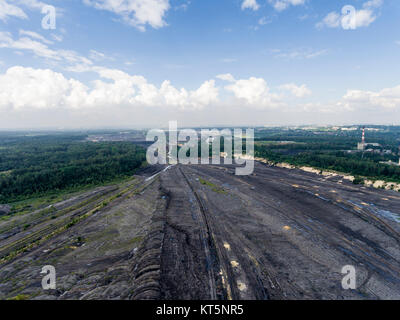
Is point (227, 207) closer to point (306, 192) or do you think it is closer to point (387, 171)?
point (306, 192)

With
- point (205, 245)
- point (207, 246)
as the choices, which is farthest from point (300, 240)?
point (205, 245)

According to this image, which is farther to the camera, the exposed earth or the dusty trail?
Answer: the dusty trail

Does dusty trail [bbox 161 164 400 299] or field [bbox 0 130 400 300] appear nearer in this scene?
field [bbox 0 130 400 300]

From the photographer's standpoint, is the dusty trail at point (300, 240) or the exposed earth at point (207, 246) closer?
the exposed earth at point (207, 246)

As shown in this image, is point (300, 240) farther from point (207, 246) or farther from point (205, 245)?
point (205, 245)

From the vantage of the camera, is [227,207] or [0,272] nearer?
[0,272]
